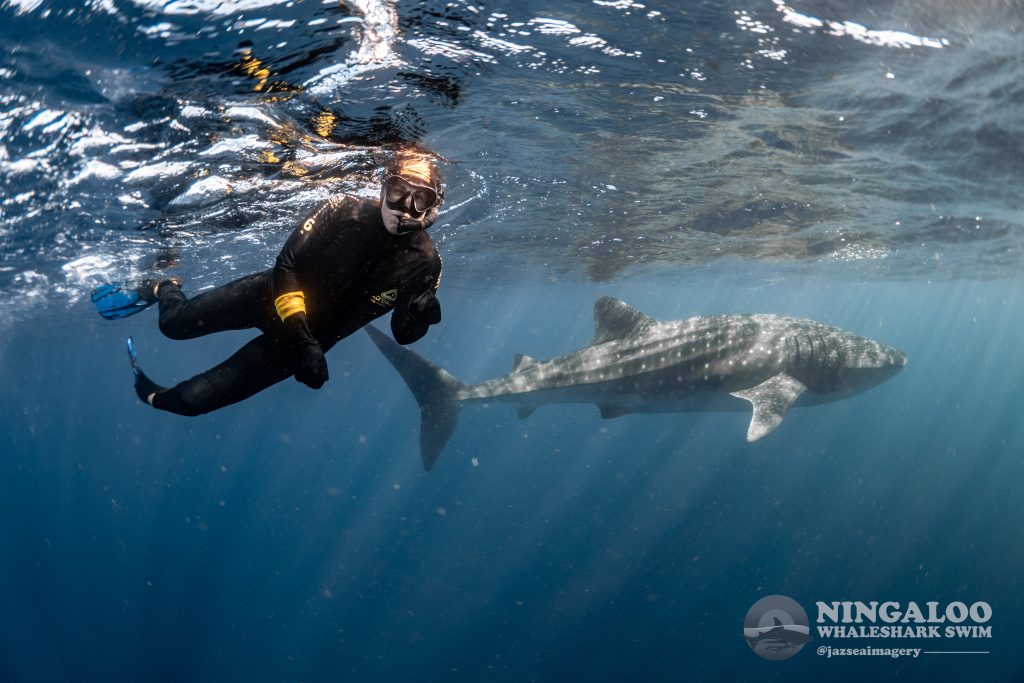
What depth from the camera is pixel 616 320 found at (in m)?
11.5

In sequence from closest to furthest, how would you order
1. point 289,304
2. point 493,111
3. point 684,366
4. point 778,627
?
point 289,304
point 493,111
point 684,366
point 778,627

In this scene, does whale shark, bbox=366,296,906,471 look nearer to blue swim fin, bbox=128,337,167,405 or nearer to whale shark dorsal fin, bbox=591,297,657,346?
whale shark dorsal fin, bbox=591,297,657,346

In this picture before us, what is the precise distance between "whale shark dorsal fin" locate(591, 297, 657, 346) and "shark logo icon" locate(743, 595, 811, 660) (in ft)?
36.0

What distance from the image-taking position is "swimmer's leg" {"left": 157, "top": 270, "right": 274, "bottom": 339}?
18.2 ft

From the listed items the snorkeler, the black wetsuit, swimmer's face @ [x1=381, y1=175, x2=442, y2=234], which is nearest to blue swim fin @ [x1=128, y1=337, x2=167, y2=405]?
the snorkeler

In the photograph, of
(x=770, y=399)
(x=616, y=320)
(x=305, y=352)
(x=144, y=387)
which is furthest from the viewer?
(x=616, y=320)

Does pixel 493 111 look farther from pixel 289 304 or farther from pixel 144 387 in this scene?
pixel 144 387

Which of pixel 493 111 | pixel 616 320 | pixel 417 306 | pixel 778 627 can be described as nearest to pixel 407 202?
pixel 417 306

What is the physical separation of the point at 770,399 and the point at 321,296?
766 cm

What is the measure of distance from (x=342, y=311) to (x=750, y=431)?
6.32 m

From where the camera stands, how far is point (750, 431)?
8.73 m

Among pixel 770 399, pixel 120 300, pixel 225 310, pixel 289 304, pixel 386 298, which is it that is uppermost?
pixel 289 304

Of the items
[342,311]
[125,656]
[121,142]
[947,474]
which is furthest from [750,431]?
[947,474]

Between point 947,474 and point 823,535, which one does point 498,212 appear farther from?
point 947,474
